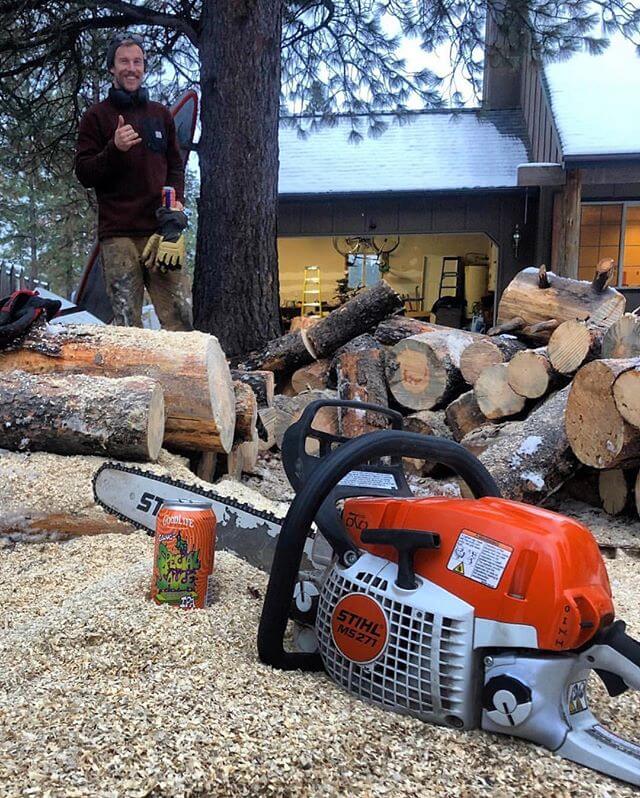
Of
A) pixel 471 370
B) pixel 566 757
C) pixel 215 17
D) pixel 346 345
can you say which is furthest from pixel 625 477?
pixel 215 17

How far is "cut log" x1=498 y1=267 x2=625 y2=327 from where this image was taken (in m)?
5.41

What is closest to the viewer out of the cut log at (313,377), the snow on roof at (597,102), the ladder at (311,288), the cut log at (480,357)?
the cut log at (480,357)

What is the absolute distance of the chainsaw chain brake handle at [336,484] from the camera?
66.1 inches

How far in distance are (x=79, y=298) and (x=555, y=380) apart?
15.5ft

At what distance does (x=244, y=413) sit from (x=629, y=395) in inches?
78.1

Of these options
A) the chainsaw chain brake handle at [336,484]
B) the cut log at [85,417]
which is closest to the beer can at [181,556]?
the chainsaw chain brake handle at [336,484]

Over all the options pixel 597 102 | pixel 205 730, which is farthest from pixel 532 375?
pixel 597 102

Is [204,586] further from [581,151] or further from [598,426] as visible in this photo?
[581,151]

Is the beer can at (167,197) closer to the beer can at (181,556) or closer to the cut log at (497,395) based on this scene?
the cut log at (497,395)

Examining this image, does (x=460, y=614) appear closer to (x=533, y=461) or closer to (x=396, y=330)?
(x=533, y=461)

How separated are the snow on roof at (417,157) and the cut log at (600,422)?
815cm

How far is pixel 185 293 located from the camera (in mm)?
5012

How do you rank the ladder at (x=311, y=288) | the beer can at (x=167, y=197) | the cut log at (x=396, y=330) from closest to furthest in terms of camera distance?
1. the beer can at (x=167, y=197)
2. the cut log at (x=396, y=330)
3. the ladder at (x=311, y=288)

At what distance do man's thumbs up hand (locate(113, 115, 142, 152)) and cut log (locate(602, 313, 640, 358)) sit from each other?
10.1 feet
